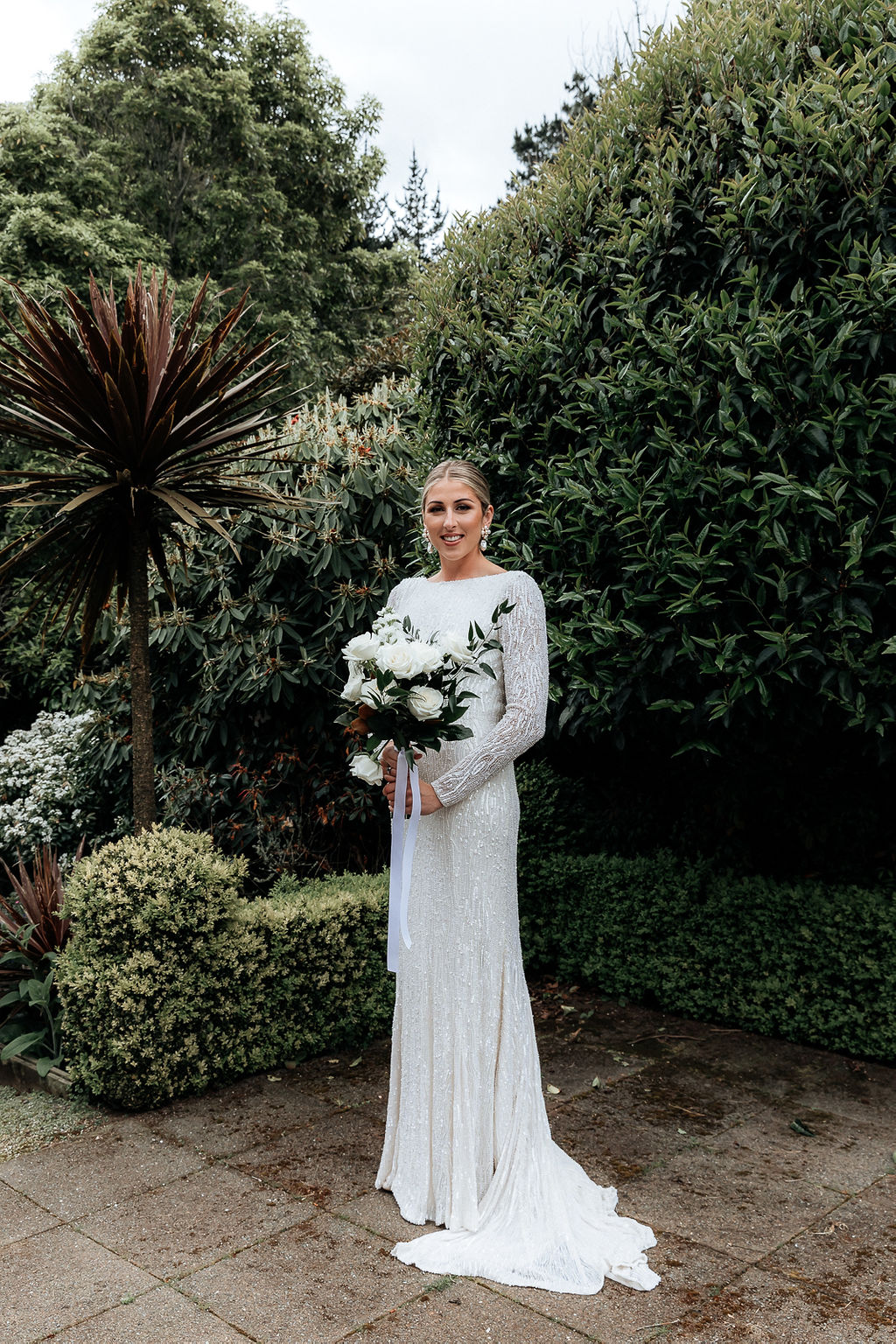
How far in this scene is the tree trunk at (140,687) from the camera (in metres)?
5.04

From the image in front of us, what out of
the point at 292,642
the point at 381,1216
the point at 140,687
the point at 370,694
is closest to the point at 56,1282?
the point at 381,1216

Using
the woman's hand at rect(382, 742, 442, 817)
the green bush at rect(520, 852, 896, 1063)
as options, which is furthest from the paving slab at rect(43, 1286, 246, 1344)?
the green bush at rect(520, 852, 896, 1063)

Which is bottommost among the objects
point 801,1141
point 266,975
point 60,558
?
point 801,1141

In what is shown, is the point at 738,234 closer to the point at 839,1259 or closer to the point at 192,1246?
the point at 839,1259

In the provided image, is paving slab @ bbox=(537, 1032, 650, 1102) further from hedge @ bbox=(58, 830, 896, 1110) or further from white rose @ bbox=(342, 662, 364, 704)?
white rose @ bbox=(342, 662, 364, 704)

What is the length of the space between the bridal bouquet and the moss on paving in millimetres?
2182

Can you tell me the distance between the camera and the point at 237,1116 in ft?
13.1

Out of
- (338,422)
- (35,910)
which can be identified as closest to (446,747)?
(35,910)

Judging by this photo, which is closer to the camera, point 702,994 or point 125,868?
point 125,868

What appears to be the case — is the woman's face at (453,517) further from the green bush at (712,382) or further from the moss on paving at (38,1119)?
the moss on paving at (38,1119)

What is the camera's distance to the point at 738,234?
12.8ft

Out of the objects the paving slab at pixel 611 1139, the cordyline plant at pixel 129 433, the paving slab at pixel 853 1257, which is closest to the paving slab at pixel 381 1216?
the paving slab at pixel 611 1139

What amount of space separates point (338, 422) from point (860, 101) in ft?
13.7

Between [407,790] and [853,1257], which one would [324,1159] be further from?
[853,1257]
